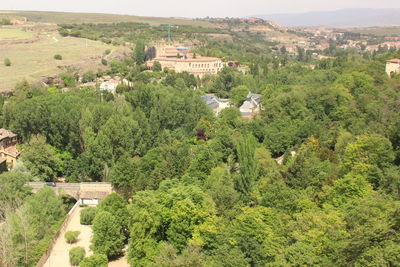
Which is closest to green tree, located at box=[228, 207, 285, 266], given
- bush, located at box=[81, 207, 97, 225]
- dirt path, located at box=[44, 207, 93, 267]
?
dirt path, located at box=[44, 207, 93, 267]

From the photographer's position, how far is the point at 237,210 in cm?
2100

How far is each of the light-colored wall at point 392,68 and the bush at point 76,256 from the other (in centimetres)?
4019

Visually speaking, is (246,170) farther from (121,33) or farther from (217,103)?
(121,33)

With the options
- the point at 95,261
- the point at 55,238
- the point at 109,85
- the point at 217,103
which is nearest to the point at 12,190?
the point at 55,238

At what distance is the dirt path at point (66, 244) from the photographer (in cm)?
2148

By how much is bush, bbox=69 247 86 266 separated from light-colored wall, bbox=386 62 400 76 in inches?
1582

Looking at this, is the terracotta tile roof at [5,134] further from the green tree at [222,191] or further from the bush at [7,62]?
the bush at [7,62]

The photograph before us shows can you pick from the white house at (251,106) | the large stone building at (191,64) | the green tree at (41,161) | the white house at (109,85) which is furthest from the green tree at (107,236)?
the large stone building at (191,64)

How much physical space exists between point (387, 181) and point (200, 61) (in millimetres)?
54253

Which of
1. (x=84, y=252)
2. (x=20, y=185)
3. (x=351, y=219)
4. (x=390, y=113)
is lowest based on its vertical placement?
(x=84, y=252)

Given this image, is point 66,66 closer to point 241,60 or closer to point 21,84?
point 21,84

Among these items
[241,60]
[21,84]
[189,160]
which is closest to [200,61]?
[241,60]

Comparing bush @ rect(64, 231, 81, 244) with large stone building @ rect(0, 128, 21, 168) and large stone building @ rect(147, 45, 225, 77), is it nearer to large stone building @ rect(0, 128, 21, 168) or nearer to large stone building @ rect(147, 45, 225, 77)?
large stone building @ rect(0, 128, 21, 168)

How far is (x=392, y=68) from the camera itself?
4872 centimetres
